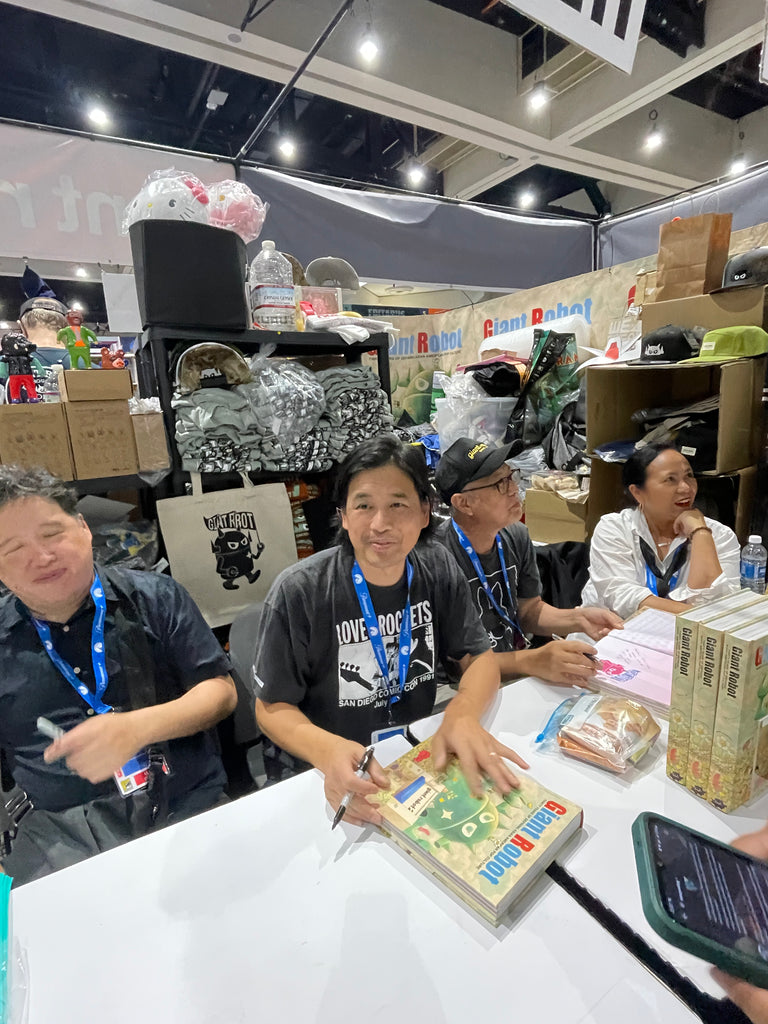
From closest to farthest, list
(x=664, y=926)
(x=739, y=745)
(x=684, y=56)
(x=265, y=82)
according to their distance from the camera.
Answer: (x=664, y=926), (x=739, y=745), (x=684, y=56), (x=265, y=82)

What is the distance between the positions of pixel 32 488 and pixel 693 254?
9.37 feet

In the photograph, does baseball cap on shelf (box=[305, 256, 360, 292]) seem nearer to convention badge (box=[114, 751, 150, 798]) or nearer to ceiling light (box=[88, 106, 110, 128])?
convention badge (box=[114, 751, 150, 798])

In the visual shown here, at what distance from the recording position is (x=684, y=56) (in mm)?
3318

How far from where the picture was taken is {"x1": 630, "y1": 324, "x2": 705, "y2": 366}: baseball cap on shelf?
7.34ft

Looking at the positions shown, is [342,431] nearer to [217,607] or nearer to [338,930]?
[217,607]

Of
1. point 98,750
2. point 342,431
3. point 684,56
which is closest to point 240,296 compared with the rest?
point 342,431

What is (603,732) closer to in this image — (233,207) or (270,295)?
(270,295)

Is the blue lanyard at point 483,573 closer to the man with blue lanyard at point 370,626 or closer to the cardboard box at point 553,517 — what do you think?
the man with blue lanyard at point 370,626

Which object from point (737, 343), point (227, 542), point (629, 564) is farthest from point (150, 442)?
point (737, 343)

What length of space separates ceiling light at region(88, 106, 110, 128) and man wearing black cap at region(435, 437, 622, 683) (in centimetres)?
488

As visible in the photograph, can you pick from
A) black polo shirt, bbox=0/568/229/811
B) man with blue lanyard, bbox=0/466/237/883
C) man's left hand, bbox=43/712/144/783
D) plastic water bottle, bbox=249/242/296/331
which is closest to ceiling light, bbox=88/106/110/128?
plastic water bottle, bbox=249/242/296/331

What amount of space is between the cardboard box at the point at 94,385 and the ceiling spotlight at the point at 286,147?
454 centimetres

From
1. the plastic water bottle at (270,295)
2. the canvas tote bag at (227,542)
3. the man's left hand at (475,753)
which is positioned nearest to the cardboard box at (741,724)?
the man's left hand at (475,753)

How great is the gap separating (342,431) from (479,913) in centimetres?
173
